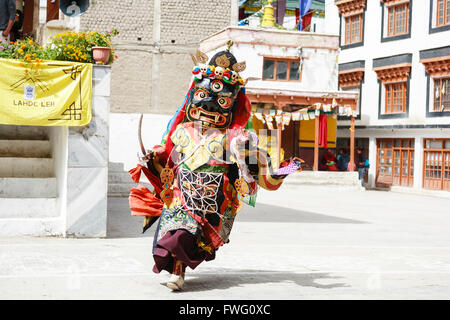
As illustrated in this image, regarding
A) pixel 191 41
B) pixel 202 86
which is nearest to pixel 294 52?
pixel 191 41

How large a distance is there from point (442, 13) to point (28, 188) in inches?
881

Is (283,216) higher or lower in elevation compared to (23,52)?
lower

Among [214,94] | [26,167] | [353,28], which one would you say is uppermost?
[353,28]

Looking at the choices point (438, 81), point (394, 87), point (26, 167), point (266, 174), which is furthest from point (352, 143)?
point (266, 174)

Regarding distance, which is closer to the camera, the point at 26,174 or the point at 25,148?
the point at 26,174

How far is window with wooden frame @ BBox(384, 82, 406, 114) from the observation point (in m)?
31.3

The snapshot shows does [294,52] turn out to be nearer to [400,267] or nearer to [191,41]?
[191,41]

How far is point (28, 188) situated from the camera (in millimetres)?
11266

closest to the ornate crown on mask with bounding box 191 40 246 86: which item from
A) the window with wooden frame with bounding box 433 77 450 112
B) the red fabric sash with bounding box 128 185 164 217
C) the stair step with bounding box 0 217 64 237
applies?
the red fabric sash with bounding box 128 185 164 217

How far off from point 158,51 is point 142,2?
238cm

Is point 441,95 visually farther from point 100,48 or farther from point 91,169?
point 91,169

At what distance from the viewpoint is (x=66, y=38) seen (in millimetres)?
10742

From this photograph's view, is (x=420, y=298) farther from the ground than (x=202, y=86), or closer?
closer

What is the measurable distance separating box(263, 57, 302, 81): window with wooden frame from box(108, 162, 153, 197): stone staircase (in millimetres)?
14565
